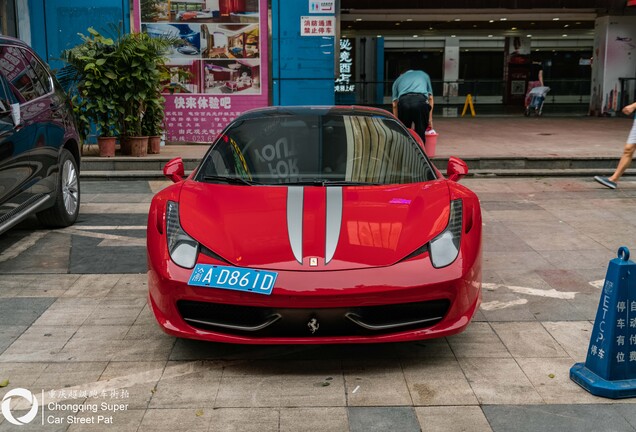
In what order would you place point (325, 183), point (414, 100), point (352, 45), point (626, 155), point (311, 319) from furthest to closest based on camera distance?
point (352, 45) < point (414, 100) < point (626, 155) < point (325, 183) < point (311, 319)

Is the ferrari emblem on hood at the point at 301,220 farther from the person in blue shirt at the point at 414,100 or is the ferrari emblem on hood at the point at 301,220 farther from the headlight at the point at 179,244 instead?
the person in blue shirt at the point at 414,100

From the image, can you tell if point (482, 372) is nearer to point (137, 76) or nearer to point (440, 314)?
point (440, 314)

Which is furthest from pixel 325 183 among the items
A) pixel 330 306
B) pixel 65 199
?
pixel 65 199

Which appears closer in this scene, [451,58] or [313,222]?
[313,222]

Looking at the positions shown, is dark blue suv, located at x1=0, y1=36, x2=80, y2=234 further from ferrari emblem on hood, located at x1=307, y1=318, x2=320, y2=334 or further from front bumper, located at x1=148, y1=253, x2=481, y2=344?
ferrari emblem on hood, located at x1=307, y1=318, x2=320, y2=334

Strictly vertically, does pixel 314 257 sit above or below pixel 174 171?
below

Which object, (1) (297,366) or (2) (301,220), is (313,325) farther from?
(2) (301,220)

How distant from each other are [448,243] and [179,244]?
1.49 metres

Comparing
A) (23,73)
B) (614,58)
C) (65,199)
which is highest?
(614,58)

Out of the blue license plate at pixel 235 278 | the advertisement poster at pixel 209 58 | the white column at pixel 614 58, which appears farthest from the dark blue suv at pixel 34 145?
the white column at pixel 614 58

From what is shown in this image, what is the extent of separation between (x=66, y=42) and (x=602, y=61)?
15962 mm

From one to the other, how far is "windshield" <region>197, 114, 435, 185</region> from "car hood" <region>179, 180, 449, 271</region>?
21cm

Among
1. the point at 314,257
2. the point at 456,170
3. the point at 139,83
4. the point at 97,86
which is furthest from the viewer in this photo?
the point at 139,83

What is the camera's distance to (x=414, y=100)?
1127cm
